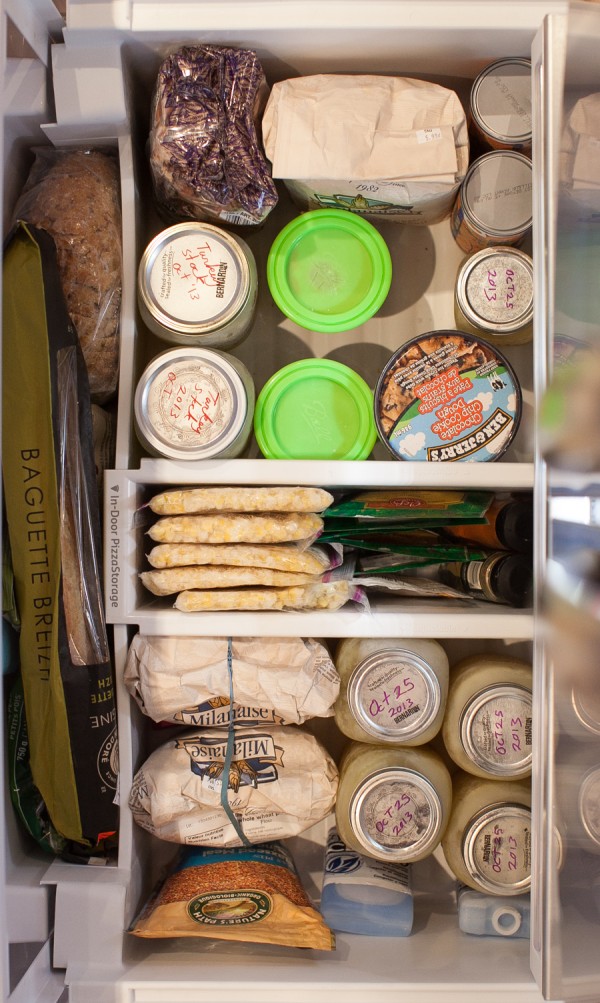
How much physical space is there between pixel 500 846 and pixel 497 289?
895 millimetres

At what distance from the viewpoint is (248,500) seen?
1.09 m

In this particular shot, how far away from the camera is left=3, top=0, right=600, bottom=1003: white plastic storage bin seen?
1.08m

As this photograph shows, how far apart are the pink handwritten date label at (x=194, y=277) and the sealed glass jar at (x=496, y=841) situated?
90 cm

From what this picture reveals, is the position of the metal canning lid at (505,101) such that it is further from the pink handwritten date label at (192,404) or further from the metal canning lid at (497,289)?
the pink handwritten date label at (192,404)

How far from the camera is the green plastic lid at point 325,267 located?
46.8 inches

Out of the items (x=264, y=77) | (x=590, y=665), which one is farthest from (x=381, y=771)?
(x=264, y=77)

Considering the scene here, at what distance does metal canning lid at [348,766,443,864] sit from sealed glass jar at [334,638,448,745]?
0.06 meters

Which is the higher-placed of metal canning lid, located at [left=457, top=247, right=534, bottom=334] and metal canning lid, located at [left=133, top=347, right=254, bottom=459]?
metal canning lid, located at [left=457, top=247, right=534, bottom=334]

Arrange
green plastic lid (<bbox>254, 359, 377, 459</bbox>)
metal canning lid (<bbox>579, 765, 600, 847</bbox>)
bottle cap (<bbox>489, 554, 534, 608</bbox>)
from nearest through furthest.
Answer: metal canning lid (<bbox>579, 765, 600, 847</bbox>) < bottle cap (<bbox>489, 554, 534, 608</bbox>) < green plastic lid (<bbox>254, 359, 377, 459</bbox>)

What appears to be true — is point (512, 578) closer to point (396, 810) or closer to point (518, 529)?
point (518, 529)

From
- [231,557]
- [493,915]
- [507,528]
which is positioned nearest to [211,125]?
[231,557]

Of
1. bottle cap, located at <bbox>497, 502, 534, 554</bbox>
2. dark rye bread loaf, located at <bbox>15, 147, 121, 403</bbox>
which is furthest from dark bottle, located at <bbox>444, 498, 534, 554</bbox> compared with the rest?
dark rye bread loaf, located at <bbox>15, 147, 121, 403</bbox>

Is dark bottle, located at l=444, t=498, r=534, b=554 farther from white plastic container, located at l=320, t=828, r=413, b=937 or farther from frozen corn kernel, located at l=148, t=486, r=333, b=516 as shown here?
white plastic container, located at l=320, t=828, r=413, b=937

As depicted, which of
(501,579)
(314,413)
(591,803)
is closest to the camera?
(591,803)
